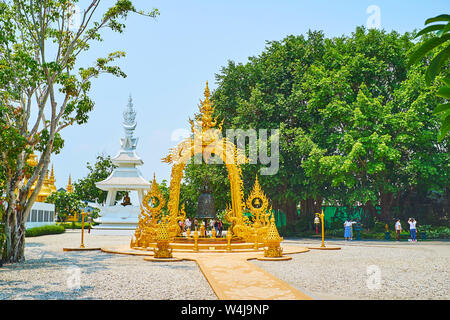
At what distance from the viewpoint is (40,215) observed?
33.9 m

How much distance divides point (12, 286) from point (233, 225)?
10297 mm

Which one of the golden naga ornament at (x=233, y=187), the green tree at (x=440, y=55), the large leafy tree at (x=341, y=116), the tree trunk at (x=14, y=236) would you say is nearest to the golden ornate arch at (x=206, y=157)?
the golden naga ornament at (x=233, y=187)

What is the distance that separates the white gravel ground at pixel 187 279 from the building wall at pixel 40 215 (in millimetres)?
20750

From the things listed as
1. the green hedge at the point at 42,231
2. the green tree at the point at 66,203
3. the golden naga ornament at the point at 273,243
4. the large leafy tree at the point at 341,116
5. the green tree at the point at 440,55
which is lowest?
the green hedge at the point at 42,231

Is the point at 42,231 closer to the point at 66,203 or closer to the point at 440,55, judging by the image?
the point at 66,203

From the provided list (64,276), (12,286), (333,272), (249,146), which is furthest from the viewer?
(249,146)

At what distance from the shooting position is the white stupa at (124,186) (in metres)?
34.7

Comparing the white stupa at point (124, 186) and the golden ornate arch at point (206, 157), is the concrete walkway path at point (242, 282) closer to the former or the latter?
the golden ornate arch at point (206, 157)

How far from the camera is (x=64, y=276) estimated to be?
30.7 ft

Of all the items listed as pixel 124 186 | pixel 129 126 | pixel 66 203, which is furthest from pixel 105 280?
pixel 66 203

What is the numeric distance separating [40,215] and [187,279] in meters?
29.6
